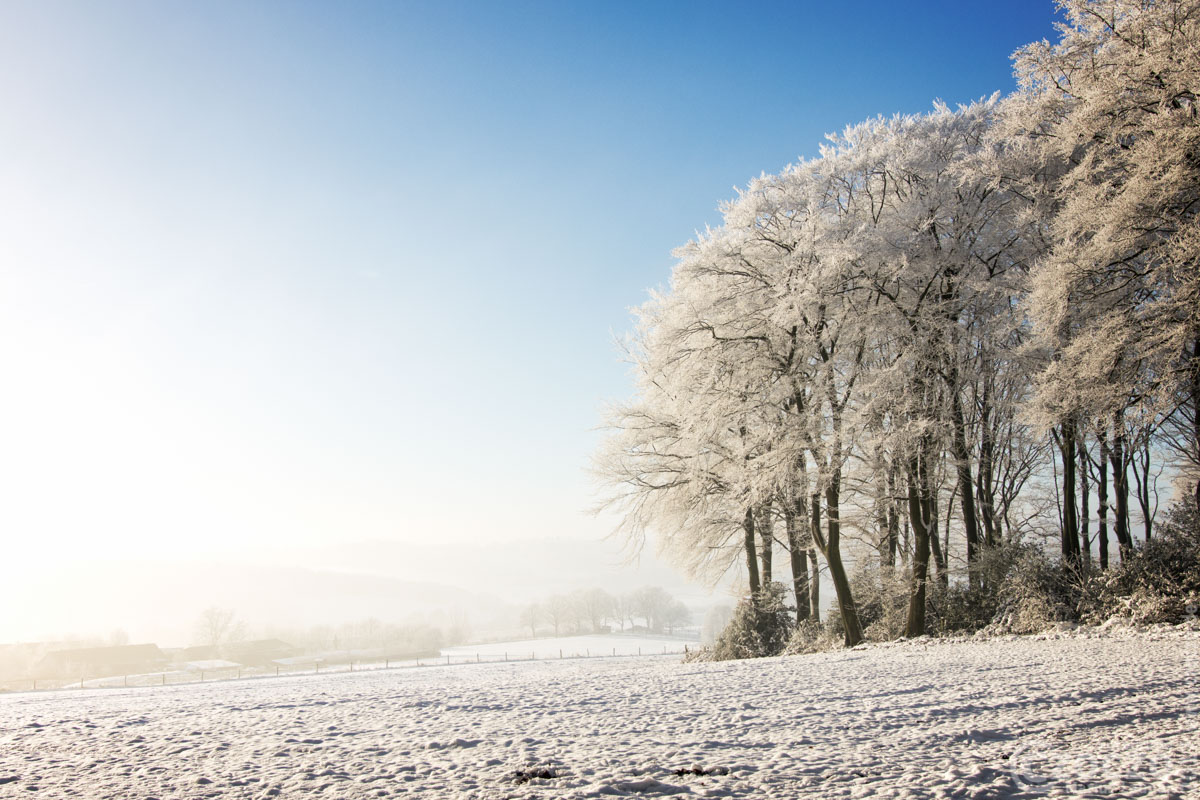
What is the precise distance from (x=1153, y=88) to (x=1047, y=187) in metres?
3.07

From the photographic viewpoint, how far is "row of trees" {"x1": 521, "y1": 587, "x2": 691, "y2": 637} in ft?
325

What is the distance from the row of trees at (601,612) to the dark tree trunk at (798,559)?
7795cm

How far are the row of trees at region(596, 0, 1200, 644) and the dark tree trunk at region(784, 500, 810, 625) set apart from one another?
0.37m

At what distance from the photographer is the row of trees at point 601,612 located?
325 feet

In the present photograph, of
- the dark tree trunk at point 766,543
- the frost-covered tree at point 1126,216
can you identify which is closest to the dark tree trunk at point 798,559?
the dark tree trunk at point 766,543

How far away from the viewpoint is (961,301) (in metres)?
15.3

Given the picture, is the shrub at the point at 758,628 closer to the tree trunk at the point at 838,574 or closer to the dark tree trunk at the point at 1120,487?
the tree trunk at the point at 838,574

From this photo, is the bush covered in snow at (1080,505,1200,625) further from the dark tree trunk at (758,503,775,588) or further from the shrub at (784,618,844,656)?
the dark tree trunk at (758,503,775,588)

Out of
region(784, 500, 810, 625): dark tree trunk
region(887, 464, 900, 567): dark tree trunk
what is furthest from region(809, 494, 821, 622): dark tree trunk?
region(887, 464, 900, 567): dark tree trunk

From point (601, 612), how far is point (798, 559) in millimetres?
82649

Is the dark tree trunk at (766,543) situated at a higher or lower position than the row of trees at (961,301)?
lower

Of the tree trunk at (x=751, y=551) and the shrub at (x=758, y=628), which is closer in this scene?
the shrub at (x=758, y=628)

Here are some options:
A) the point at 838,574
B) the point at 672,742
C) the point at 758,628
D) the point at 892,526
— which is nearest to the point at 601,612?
the point at 758,628

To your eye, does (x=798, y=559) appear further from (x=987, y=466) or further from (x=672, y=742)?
(x=672, y=742)
